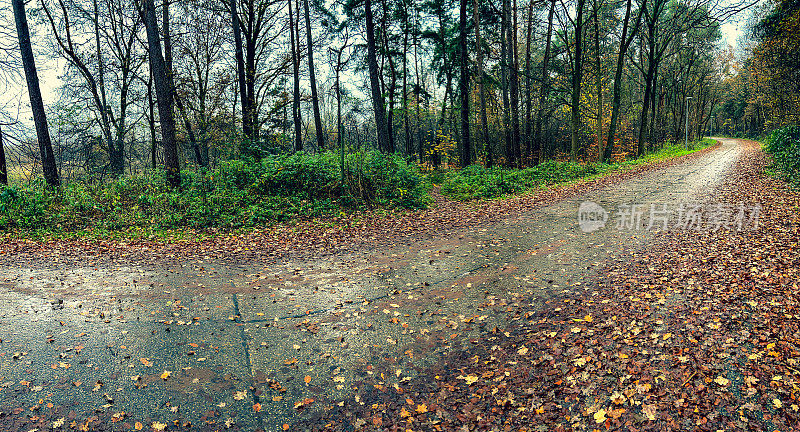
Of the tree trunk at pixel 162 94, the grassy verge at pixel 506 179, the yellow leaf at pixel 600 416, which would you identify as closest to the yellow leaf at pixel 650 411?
the yellow leaf at pixel 600 416

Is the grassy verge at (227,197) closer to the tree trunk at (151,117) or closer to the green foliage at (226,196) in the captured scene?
the green foliage at (226,196)

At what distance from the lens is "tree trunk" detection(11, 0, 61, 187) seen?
463 inches

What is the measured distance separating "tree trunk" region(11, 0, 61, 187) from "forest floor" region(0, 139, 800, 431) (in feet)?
16.1

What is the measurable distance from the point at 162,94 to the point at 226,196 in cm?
373

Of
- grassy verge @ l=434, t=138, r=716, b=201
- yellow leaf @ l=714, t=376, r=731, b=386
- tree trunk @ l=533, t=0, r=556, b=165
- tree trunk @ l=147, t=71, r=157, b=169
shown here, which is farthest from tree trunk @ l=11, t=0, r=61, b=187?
tree trunk @ l=533, t=0, r=556, b=165

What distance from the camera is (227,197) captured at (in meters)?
11.6

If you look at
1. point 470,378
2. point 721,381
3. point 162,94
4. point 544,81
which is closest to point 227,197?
point 162,94

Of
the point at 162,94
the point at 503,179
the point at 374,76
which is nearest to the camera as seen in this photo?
the point at 162,94

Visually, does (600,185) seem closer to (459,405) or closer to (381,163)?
(381,163)

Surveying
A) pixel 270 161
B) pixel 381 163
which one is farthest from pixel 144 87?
pixel 381 163

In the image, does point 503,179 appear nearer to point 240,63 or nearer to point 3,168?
point 240,63

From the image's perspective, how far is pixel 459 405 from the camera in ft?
12.3

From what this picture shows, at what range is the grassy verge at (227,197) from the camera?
10.0 m

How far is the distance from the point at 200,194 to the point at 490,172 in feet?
33.7
